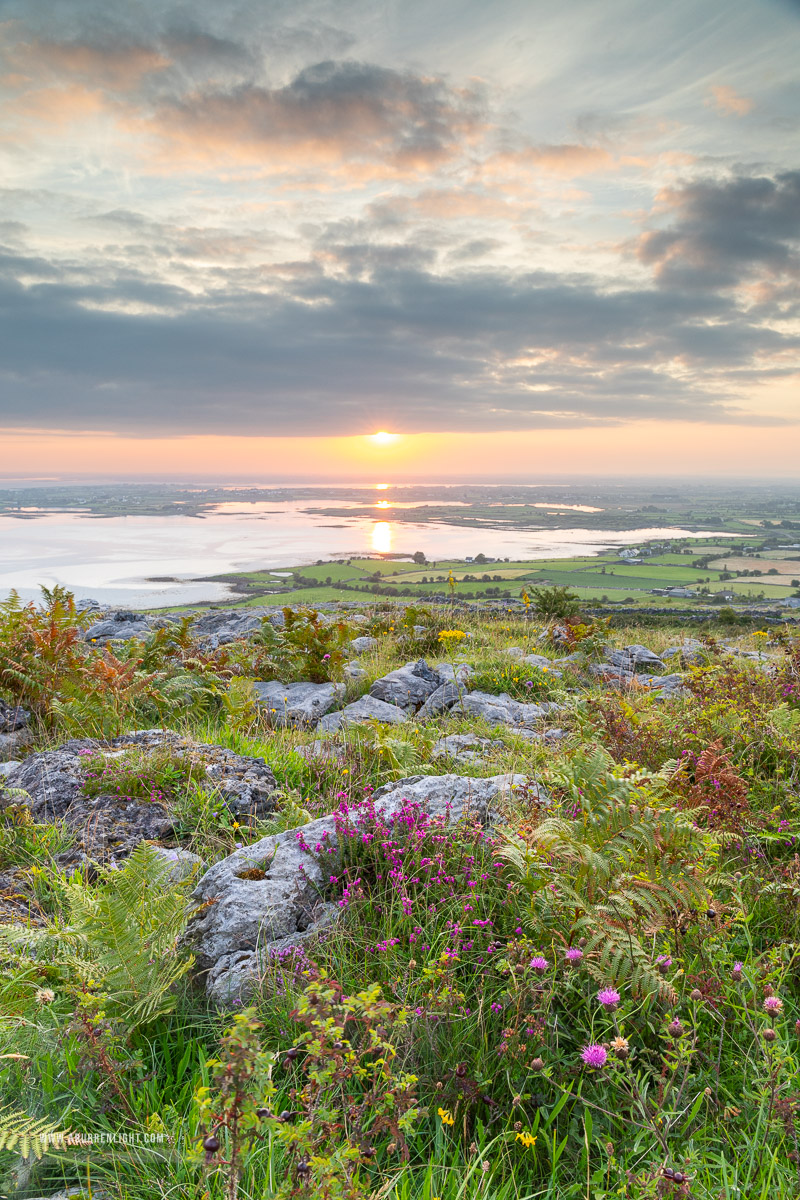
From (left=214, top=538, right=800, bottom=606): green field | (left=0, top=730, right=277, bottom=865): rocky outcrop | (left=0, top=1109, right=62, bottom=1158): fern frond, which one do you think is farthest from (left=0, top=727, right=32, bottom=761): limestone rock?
(left=214, top=538, right=800, bottom=606): green field

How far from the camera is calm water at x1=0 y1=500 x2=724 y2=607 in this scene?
88.3ft

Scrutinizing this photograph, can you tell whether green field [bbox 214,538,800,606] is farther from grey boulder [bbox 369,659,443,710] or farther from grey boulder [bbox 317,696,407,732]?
grey boulder [bbox 317,696,407,732]

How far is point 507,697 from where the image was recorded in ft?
27.2

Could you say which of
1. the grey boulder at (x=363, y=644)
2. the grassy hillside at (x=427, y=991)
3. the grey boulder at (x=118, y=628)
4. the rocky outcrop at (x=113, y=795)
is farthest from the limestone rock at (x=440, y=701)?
the grey boulder at (x=118, y=628)

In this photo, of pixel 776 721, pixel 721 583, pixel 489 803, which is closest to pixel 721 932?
pixel 489 803

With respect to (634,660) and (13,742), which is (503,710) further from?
(13,742)

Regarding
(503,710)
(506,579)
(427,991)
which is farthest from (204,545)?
(427,991)

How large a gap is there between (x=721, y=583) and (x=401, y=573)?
25543 mm

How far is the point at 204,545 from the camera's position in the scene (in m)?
48.9

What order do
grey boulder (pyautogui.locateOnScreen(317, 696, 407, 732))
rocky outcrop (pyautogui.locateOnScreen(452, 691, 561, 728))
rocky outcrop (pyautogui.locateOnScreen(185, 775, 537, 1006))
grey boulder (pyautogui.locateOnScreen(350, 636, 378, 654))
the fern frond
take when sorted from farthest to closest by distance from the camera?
grey boulder (pyautogui.locateOnScreen(350, 636, 378, 654)), rocky outcrop (pyautogui.locateOnScreen(452, 691, 561, 728)), grey boulder (pyautogui.locateOnScreen(317, 696, 407, 732)), rocky outcrop (pyautogui.locateOnScreen(185, 775, 537, 1006)), the fern frond

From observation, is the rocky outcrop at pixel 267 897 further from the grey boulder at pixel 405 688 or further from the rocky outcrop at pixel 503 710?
the grey boulder at pixel 405 688

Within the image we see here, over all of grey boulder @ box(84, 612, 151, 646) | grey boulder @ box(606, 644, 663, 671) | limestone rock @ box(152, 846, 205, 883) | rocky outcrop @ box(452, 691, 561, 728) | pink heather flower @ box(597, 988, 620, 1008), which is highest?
pink heather flower @ box(597, 988, 620, 1008)

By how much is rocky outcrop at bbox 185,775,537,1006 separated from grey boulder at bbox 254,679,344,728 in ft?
11.3

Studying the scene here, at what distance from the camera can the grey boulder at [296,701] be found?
7.59m
